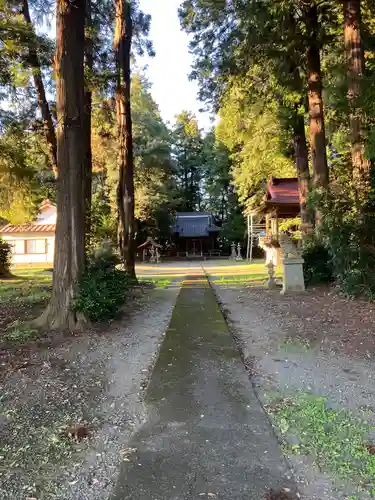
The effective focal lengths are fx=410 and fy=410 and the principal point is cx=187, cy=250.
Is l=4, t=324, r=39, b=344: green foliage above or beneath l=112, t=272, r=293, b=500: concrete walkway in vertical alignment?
above

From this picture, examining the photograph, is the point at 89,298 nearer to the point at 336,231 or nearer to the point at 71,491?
the point at 71,491

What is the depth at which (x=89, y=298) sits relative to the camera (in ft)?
22.0

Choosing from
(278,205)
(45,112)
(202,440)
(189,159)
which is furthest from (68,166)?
(189,159)

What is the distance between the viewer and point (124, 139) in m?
14.1

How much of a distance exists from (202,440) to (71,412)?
1.37 metres

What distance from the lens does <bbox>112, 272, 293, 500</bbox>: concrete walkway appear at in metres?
2.60

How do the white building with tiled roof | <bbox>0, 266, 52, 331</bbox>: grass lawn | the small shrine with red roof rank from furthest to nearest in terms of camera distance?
the white building with tiled roof < the small shrine with red roof < <bbox>0, 266, 52, 331</bbox>: grass lawn

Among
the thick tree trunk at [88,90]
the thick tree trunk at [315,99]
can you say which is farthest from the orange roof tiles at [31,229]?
the thick tree trunk at [315,99]

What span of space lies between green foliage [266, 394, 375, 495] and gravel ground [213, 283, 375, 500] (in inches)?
4.2

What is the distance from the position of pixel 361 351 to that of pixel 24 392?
433 cm

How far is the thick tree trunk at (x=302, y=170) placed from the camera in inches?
616

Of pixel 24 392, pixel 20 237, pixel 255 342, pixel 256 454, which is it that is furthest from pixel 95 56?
pixel 20 237

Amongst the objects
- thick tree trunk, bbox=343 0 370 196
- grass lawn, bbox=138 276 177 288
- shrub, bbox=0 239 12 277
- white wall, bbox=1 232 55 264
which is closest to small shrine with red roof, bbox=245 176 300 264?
grass lawn, bbox=138 276 177 288

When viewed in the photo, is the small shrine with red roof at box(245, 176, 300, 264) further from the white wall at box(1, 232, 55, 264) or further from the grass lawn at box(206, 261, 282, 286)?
the white wall at box(1, 232, 55, 264)
